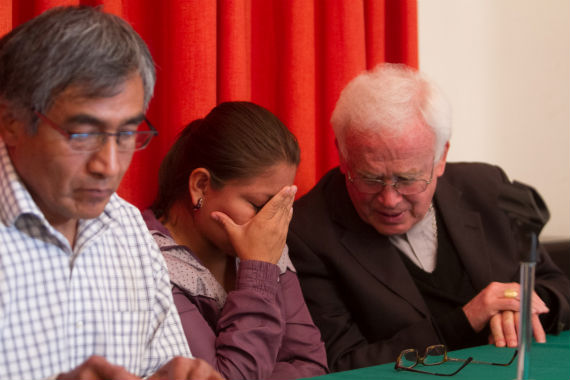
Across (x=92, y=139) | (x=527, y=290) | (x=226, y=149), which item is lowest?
(x=527, y=290)

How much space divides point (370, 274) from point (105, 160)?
3.33ft

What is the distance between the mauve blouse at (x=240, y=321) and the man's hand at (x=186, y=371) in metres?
0.37

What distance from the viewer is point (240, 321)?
163 centimetres

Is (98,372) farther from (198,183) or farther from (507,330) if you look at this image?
(507,330)

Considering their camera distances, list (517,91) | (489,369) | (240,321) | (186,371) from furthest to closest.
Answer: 1. (517,91)
2. (240,321)
3. (489,369)
4. (186,371)

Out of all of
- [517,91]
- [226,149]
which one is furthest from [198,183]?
[517,91]

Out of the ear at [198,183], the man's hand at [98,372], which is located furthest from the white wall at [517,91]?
the man's hand at [98,372]

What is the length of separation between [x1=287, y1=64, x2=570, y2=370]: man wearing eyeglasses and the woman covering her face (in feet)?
0.57

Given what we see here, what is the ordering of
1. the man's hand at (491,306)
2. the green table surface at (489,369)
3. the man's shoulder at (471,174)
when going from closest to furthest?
the green table surface at (489,369)
the man's hand at (491,306)
the man's shoulder at (471,174)

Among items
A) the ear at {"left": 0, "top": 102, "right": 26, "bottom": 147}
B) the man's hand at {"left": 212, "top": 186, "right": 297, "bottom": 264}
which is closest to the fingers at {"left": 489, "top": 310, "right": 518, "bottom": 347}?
the man's hand at {"left": 212, "top": 186, "right": 297, "bottom": 264}

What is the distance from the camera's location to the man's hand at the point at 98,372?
42.6 inches

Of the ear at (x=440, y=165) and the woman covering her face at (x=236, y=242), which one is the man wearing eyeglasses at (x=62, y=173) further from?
the ear at (x=440, y=165)

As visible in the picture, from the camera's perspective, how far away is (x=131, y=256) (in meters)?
1.43

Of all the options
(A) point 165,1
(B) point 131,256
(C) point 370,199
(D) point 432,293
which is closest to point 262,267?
(B) point 131,256
